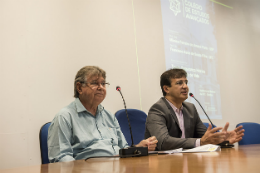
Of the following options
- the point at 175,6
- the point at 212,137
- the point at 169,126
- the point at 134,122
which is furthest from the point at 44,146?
the point at 175,6

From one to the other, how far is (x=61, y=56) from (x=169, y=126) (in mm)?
1326

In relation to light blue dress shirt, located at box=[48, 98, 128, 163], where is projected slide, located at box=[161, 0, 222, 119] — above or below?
above

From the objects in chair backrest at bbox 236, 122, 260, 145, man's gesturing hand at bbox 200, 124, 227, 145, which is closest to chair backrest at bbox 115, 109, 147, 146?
man's gesturing hand at bbox 200, 124, 227, 145

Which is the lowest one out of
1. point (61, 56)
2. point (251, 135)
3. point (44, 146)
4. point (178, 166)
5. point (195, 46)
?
point (251, 135)

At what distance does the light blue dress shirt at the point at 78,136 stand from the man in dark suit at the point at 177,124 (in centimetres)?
36

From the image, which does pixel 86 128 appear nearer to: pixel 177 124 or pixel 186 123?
pixel 177 124

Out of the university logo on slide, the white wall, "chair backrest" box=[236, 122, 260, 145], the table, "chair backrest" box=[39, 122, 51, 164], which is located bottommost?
"chair backrest" box=[236, 122, 260, 145]

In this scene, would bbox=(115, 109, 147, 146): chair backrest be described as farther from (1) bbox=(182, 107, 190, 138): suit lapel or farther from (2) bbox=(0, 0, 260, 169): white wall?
(1) bbox=(182, 107, 190, 138): suit lapel

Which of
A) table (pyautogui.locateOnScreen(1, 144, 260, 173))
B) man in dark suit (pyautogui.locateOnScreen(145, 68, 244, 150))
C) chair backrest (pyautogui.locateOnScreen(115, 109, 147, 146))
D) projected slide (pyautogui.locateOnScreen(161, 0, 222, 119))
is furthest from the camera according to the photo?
projected slide (pyautogui.locateOnScreen(161, 0, 222, 119))

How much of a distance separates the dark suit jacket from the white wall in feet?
2.97

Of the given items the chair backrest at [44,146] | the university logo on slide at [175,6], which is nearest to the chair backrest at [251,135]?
the university logo on slide at [175,6]

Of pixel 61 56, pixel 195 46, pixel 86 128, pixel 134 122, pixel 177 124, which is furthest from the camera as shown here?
pixel 195 46

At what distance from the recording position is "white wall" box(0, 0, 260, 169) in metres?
2.47

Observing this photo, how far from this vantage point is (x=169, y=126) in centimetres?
234
